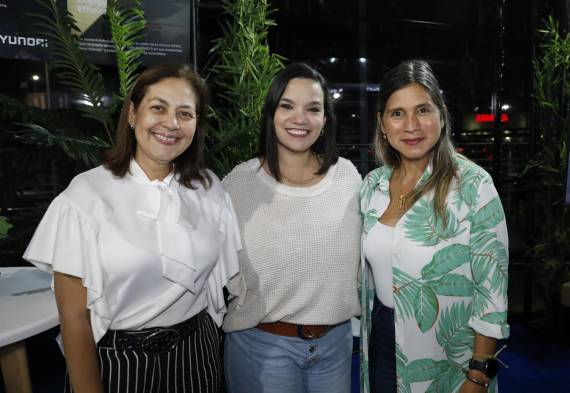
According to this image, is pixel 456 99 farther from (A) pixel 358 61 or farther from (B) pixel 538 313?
(B) pixel 538 313

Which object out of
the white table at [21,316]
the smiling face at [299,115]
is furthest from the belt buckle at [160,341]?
the smiling face at [299,115]

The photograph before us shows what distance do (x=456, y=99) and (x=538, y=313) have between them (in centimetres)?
215

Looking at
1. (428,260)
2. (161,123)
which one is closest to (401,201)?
(428,260)

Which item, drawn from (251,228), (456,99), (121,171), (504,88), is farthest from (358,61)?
(121,171)

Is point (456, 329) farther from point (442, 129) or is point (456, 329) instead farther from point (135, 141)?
point (135, 141)

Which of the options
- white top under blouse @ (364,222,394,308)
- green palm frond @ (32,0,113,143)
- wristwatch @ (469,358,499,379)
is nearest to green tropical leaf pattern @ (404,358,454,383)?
wristwatch @ (469,358,499,379)

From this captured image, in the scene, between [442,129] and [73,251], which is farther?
[442,129]

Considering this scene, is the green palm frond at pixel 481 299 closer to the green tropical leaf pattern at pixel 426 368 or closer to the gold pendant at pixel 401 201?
the green tropical leaf pattern at pixel 426 368

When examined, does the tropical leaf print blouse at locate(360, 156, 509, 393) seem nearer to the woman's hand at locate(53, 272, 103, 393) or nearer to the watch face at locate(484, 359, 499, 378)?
the watch face at locate(484, 359, 499, 378)

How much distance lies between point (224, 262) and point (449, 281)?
0.77 meters

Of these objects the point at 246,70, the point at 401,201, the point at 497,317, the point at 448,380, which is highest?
the point at 246,70

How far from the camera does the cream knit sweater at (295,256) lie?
5.83ft

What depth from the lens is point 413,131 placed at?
1.73 metres

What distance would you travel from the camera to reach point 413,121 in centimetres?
172
